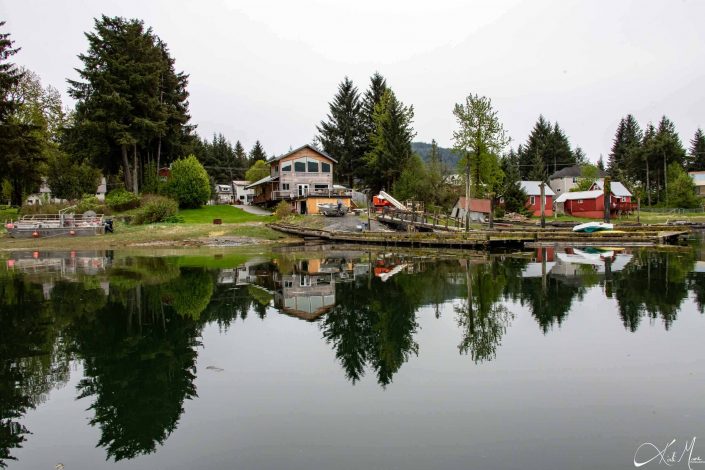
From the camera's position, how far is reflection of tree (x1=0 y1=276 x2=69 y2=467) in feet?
24.8

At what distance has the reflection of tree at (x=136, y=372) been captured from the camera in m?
7.33

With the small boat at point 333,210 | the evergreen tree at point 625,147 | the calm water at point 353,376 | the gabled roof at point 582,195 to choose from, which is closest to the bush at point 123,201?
the small boat at point 333,210

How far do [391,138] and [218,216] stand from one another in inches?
950

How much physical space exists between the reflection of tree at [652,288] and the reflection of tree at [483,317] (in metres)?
3.15

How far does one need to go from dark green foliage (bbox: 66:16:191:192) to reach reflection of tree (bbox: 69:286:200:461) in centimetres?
4193

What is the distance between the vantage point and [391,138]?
2594 inches

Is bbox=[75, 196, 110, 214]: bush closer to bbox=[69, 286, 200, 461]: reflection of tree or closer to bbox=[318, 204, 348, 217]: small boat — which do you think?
bbox=[318, 204, 348, 217]: small boat

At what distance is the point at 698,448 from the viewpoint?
20.9ft

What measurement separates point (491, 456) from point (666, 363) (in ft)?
17.7

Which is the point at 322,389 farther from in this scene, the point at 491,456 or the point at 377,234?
the point at 377,234

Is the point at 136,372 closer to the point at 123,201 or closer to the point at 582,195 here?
the point at 123,201

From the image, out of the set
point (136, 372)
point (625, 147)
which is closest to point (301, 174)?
point (136, 372)

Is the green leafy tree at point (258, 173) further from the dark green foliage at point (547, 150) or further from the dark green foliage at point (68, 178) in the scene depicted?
the dark green foliage at point (547, 150)

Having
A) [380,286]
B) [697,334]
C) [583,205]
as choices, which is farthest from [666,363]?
[583,205]
